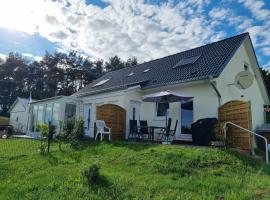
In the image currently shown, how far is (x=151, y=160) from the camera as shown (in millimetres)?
8023

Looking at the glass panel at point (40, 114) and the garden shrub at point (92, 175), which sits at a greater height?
the glass panel at point (40, 114)

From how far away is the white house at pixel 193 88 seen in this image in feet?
41.7

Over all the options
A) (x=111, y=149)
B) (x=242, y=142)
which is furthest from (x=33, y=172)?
(x=242, y=142)

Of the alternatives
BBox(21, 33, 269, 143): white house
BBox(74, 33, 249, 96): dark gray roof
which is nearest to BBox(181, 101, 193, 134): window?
BBox(21, 33, 269, 143): white house

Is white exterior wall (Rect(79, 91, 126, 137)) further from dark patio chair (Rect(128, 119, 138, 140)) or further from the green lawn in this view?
the green lawn

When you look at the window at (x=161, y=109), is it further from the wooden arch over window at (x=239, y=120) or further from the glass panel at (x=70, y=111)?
the glass panel at (x=70, y=111)

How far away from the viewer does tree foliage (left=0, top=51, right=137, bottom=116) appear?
4803 centimetres

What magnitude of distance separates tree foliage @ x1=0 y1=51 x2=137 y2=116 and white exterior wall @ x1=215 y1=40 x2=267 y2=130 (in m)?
31.6

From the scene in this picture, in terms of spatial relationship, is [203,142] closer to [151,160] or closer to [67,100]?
[151,160]

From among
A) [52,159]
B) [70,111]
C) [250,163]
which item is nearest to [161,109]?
[52,159]

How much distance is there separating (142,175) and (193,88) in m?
7.50

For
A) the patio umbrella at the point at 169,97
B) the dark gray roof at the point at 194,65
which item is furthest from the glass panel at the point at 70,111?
the patio umbrella at the point at 169,97

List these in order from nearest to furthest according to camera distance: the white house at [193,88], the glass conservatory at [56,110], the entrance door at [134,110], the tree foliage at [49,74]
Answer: the white house at [193,88] < the entrance door at [134,110] < the glass conservatory at [56,110] < the tree foliage at [49,74]

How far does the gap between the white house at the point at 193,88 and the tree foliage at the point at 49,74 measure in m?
29.0
